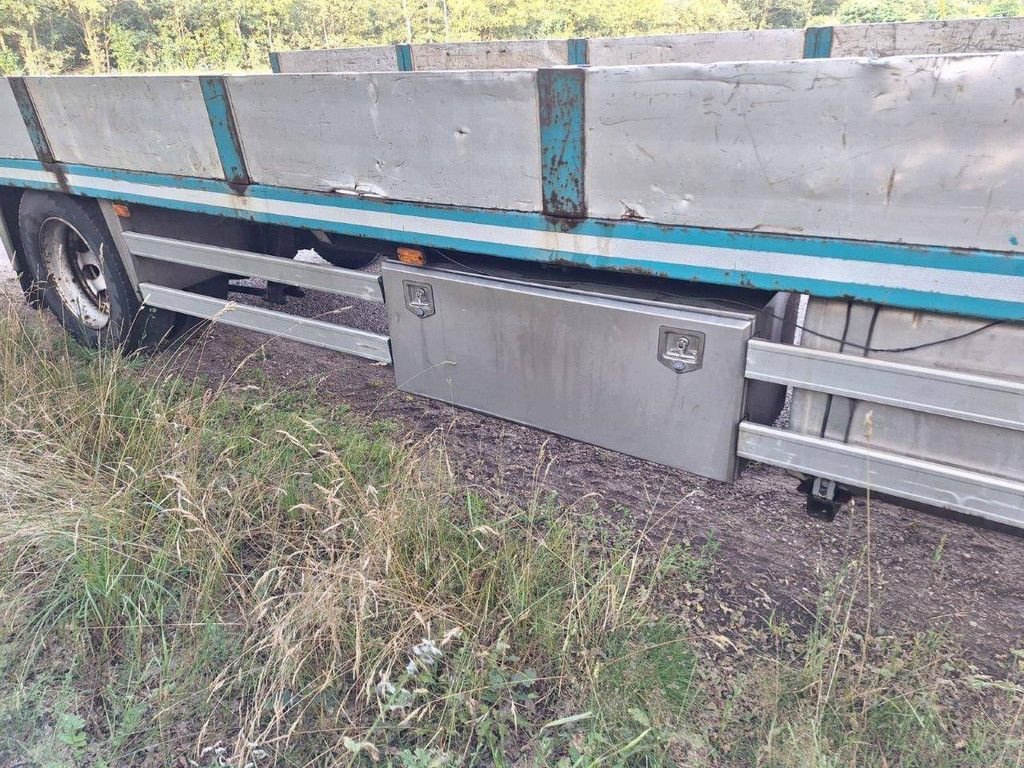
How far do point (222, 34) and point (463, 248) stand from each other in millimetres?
34497

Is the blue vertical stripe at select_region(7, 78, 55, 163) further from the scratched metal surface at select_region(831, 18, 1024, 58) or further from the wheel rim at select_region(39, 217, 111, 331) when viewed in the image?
the scratched metal surface at select_region(831, 18, 1024, 58)

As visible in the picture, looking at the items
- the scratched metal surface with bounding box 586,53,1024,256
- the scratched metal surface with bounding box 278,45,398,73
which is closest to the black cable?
the scratched metal surface with bounding box 586,53,1024,256

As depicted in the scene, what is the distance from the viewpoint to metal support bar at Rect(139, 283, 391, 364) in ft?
9.91

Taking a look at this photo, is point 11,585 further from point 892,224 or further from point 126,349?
point 892,224

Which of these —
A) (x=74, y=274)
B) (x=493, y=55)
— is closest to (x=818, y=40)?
(x=493, y=55)

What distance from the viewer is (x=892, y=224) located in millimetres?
1743

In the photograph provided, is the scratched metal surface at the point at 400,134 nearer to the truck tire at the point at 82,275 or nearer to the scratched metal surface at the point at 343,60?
the truck tire at the point at 82,275

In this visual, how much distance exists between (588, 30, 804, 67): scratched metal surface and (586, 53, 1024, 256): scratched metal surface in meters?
2.59

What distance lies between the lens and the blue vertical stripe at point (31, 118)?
3.59 meters

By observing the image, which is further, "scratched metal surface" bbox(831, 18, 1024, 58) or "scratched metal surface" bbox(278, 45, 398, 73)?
"scratched metal surface" bbox(278, 45, 398, 73)

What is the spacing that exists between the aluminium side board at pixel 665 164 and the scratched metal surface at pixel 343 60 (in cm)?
260

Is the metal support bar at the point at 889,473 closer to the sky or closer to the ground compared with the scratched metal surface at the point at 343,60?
closer to the ground

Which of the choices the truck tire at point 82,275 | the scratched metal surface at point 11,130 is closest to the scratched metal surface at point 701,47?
the truck tire at point 82,275

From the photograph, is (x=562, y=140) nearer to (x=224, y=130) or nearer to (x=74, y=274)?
(x=224, y=130)
